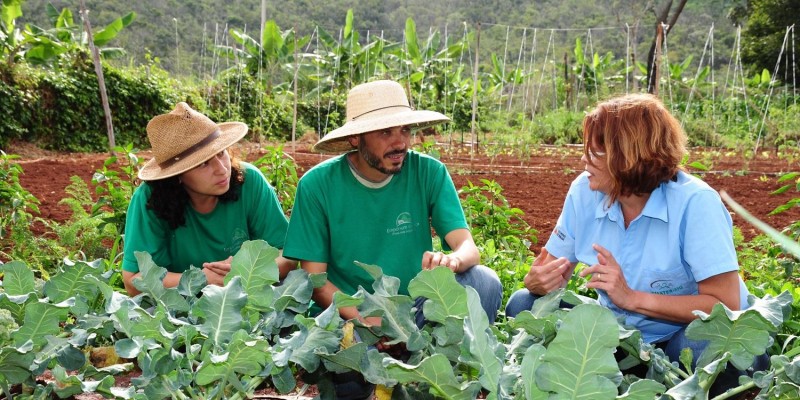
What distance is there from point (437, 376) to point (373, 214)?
5.15 ft

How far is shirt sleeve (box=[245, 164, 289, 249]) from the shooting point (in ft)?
9.82

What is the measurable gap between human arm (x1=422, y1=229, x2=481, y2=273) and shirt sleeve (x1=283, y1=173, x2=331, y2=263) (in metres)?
0.39

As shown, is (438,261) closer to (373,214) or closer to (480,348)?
(373,214)

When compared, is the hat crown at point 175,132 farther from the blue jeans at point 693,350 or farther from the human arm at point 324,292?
the blue jeans at point 693,350

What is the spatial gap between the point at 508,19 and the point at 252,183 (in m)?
32.9

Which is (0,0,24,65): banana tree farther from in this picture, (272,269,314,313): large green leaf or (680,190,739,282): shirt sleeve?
(680,190,739,282): shirt sleeve

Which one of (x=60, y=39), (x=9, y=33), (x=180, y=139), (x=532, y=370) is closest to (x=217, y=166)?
(x=180, y=139)

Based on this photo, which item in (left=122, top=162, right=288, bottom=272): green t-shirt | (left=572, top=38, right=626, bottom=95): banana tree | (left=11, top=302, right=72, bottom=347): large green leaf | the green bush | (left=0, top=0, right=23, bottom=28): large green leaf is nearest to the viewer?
(left=11, top=302, right=72, bottom=347): large green leaf

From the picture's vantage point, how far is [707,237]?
2.28 meters

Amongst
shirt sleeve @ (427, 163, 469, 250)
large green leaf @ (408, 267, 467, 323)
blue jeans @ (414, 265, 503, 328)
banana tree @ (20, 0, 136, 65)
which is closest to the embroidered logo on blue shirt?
blue jeans @ (414, 265, 503, 328)

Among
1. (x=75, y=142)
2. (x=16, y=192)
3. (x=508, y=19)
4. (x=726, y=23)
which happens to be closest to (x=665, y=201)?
(x=16, y=192)

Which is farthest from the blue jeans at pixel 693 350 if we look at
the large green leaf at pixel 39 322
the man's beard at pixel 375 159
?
the large green leaf at pixel 39 322

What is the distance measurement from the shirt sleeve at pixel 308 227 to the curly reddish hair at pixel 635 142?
3.19 ft

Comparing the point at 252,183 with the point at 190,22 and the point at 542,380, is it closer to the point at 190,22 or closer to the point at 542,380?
the point at 542,380
